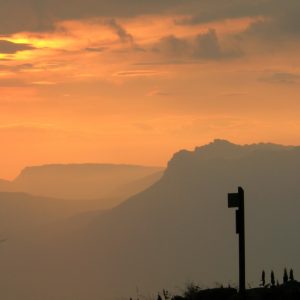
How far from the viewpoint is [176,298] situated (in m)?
21.0

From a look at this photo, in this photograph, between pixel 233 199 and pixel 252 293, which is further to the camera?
pixel 252 293

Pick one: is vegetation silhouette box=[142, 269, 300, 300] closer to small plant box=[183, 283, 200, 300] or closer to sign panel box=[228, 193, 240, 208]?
small plant box=[183, 283, 200, 300]

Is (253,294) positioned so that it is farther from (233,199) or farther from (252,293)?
(233,199)

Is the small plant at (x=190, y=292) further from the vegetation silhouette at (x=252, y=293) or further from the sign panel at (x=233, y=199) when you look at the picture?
the sign panel at (x=233, y=199)

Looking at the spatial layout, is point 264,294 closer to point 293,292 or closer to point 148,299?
point 293,292

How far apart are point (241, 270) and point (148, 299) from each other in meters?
4.83

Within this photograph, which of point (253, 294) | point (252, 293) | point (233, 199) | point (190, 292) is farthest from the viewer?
point (190, 292)

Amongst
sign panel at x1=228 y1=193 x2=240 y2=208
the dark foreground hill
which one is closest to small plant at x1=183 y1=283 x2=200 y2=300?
the dark foreground hill

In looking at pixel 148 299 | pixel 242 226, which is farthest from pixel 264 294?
pixel 148 299

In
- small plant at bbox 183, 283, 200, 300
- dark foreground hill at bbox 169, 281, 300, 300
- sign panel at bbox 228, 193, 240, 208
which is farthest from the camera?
small plant at bbox 183, 283, 200, 300

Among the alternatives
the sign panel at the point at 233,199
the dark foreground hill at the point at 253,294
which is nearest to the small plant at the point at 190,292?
the dark foreground hill at the point at 253,294

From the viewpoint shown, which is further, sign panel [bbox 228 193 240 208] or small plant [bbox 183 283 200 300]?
small plant [bbox 183 283 200 300]

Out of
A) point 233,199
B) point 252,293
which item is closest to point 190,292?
point 252,293

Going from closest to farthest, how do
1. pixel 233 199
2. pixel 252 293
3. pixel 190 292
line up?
1. pixel 233 199
2. pixel 252 293
3. pixel 190 292
